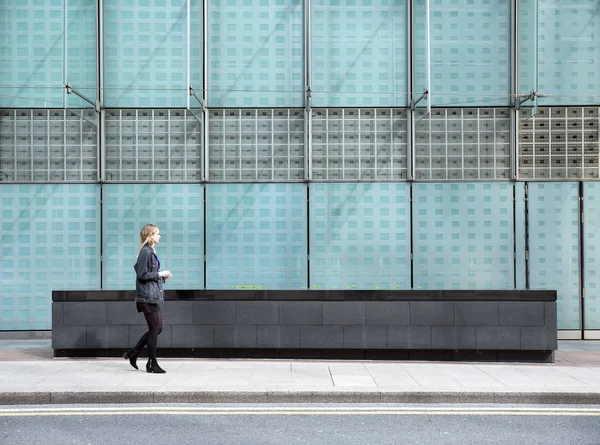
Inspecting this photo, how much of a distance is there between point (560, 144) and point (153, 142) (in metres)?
7.91

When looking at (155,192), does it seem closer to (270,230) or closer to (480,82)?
(270,230)

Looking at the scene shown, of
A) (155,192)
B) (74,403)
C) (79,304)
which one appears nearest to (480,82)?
(155,192)

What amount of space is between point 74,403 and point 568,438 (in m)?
4.89

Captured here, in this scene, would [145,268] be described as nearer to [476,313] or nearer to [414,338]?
[414,338]

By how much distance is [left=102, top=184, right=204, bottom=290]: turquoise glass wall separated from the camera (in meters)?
12.0

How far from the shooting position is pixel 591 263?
39.3ft

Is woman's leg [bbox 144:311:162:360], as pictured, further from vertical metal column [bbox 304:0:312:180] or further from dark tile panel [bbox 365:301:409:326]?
vertical metal column [bbox 304:0:312:180]

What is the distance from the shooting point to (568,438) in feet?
17.9

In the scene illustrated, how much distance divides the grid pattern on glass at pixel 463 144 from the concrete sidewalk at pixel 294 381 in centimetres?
431

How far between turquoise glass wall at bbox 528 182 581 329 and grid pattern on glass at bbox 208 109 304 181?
183 inches

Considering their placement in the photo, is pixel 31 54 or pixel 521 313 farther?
pixel 31 54

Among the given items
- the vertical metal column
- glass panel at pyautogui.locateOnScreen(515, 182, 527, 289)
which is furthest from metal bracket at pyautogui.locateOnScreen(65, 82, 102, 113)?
glass panel at pyautogui.locateOnScreen(515, 182, 527, 289)

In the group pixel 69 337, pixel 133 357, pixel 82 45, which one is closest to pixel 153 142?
pixel 82 45

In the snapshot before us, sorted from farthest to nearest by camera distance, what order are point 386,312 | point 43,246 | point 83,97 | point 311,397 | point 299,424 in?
point 43,246
point 83,97
point 386,312
point 311,397
point 299,424
